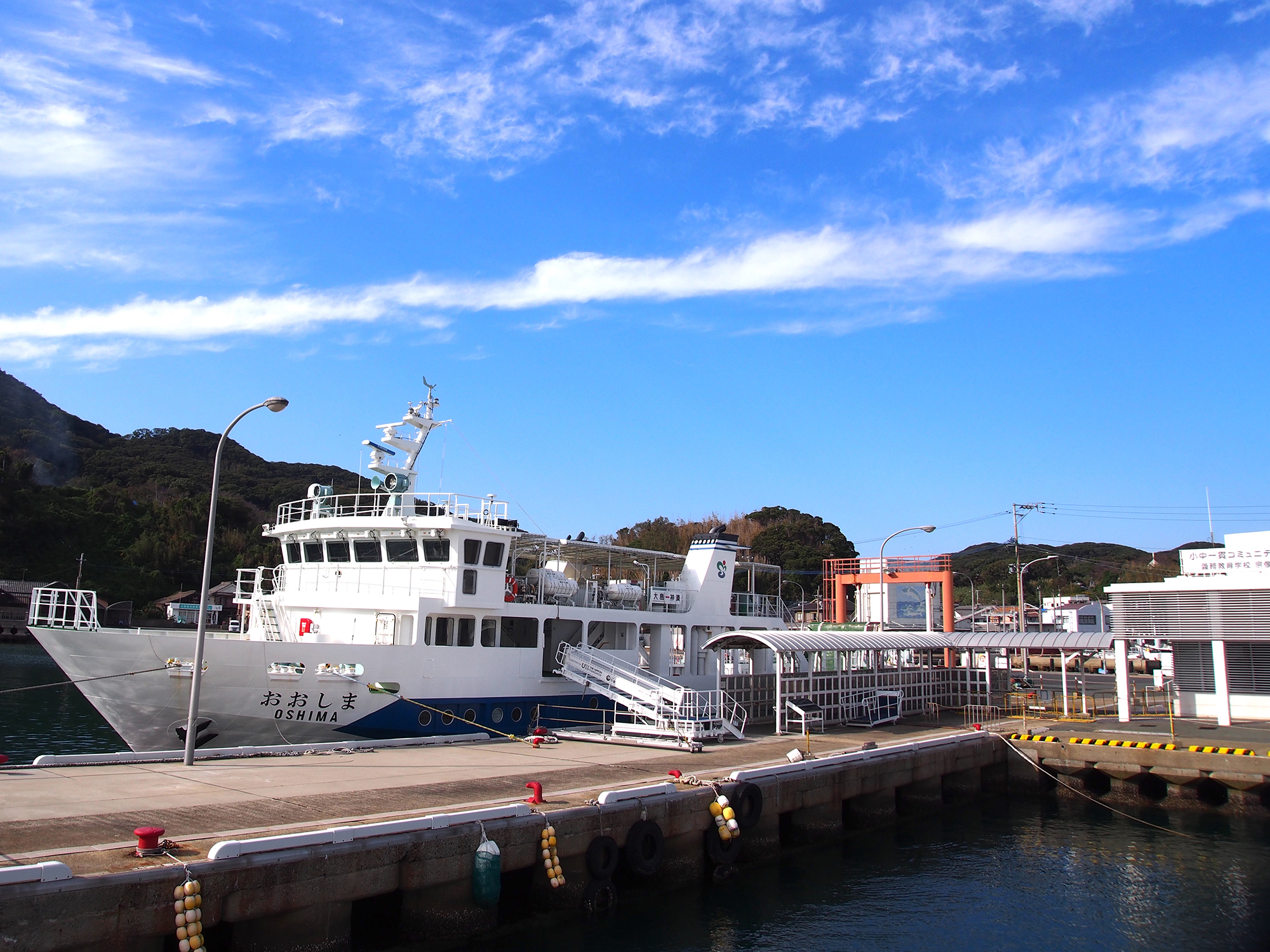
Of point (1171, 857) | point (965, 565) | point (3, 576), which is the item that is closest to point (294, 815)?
point (1171, 857)

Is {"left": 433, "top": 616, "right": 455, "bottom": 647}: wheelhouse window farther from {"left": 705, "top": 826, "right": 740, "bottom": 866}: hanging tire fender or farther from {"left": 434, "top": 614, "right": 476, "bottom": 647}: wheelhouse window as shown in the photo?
{"left": 705, "top": 826, "right": 740, "bottom": 866}: hanging tire fender

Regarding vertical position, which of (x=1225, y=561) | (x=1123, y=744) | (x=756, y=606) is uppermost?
(x=1225, y=561)

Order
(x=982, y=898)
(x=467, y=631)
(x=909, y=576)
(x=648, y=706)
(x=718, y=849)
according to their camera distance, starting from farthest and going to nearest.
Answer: (x=909, y=576) → (x=648, y=706) → (x=467, y=631) → (x=982, y=898) → (x=718, y=849)

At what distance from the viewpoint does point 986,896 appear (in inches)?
622

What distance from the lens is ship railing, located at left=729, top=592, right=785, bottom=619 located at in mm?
33428

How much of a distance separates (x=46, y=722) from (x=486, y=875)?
1308 inches

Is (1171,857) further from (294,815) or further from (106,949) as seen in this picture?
(106,949)

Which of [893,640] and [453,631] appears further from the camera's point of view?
[893,640]

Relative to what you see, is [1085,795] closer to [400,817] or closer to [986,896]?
[986,896]

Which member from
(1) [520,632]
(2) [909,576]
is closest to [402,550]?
(1) [520,632]

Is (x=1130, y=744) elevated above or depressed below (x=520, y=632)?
below

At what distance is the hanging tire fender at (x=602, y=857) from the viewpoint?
43.3 feet

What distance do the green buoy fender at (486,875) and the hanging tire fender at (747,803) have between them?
19.3 ft

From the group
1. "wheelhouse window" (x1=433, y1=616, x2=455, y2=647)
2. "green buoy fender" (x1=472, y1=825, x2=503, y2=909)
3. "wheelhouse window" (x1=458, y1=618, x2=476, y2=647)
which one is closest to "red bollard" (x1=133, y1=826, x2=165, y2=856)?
"green buoy fender" (x1=472, y1=825, x2=503, y2=909)
